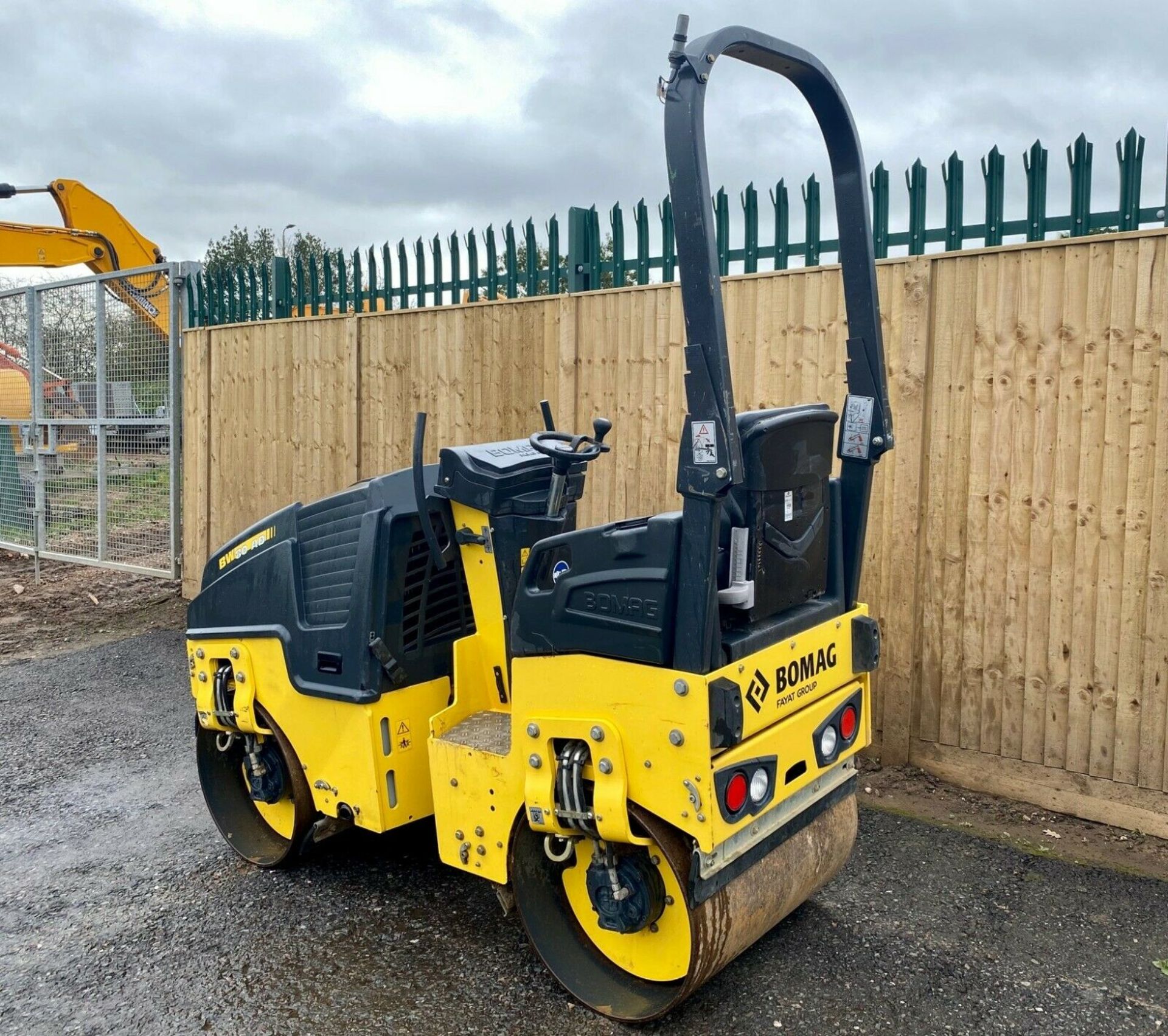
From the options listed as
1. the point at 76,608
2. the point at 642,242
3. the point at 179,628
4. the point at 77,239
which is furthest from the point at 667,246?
the point at 77,239

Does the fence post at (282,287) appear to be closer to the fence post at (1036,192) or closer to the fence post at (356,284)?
the fence post at (356,284)

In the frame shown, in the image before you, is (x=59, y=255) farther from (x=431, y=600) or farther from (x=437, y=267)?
(x=431, y=600)

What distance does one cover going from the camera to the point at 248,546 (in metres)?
4.00

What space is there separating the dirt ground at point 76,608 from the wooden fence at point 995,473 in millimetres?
4619

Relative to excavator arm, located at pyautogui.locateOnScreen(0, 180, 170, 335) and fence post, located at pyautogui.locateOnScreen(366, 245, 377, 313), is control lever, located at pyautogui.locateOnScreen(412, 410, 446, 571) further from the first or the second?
excavator arm, located at pyautogui.locateOnScreen(0, 180, 170, 335)

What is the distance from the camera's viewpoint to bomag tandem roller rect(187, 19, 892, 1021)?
262 cm

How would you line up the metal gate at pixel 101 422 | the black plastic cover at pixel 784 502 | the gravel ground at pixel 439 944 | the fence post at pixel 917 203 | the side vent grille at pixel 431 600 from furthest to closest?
the metal gate at pixel 101 422
the fence post at pixel 917 203
the side vent grille at pixel 431 600
the gravel ground at pixel 439 944
the black plastic cover at pixel 784 502

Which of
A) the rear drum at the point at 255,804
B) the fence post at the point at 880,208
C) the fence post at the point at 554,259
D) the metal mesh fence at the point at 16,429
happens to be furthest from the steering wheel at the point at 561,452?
the metal mesh fence at the point at 16,429

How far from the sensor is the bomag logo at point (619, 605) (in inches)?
106

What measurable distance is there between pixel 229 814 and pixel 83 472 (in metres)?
6.17

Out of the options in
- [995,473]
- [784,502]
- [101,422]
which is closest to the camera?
[784,502]

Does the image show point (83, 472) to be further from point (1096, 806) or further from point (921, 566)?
point (1096, 806)

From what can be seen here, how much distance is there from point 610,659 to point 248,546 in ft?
6.12

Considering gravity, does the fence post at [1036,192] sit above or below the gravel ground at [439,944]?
above
